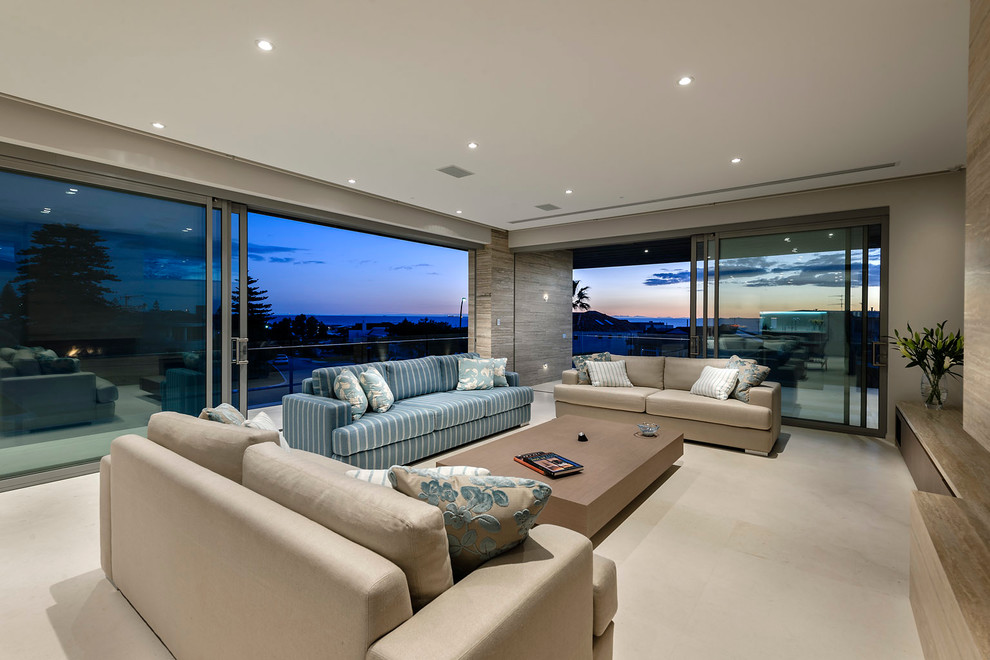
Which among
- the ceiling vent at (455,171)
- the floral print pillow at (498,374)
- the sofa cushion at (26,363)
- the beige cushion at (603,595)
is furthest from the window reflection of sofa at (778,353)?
the sofa cushion at (26,363)

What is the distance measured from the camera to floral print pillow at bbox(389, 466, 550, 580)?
49.5 inches

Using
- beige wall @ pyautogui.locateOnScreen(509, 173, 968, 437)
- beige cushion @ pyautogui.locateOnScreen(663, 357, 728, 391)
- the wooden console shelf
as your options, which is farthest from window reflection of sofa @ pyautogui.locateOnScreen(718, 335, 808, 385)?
the wooden console shelf

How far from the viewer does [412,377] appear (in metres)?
4.75

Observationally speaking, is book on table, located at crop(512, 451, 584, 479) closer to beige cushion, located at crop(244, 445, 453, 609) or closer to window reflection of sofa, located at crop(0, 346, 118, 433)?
beige cushion, located at crop(244, 445, 453, 609)

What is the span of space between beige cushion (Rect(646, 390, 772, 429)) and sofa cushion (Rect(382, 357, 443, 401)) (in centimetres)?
231

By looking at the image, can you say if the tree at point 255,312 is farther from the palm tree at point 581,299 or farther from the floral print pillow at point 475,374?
the palm tree at point 581,299

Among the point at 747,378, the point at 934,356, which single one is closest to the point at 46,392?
the point at 747,378

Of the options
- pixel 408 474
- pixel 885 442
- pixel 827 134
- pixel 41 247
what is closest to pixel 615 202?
pixel 827 134

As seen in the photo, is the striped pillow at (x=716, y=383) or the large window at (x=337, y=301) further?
the large window at (x=337, y=301)

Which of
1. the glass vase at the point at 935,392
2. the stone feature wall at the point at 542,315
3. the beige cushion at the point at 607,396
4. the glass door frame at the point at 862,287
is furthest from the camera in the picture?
the stone feature wall at the point at 542,315

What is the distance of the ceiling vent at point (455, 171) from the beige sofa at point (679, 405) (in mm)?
2709

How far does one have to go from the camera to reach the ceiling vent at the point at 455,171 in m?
4.37

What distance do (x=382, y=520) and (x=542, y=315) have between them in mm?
7506

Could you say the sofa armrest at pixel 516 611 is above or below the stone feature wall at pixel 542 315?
below
